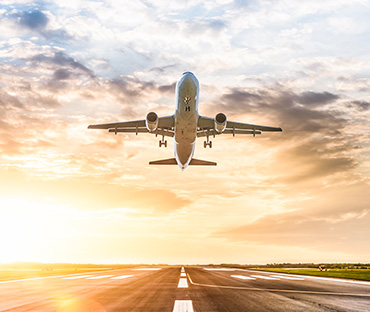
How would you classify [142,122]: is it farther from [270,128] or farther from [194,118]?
[270,128]

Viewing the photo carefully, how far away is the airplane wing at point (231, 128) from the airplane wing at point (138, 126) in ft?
9.83

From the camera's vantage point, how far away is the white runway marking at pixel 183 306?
11.2 m

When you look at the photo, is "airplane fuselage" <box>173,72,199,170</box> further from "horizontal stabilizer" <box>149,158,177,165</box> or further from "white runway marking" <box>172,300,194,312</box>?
"white runway marking" <box>172,300,194,312</box>

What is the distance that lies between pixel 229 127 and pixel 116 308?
29.4 meters

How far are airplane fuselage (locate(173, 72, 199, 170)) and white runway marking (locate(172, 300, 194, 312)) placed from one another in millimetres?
18012

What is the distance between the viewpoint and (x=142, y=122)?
37.4m

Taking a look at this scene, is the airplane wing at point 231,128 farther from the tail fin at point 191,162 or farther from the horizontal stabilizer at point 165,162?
the horizontal stabilizer at point 165,162

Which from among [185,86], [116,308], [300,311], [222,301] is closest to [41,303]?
[116,308]

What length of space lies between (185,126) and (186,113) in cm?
196

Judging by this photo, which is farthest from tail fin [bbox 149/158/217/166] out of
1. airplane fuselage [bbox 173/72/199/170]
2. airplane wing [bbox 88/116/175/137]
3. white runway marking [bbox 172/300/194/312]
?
white runway marking [bbox 172/300/194/312]

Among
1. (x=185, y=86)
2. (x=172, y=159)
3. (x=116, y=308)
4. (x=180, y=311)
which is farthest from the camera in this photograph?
(x=172, y=159)

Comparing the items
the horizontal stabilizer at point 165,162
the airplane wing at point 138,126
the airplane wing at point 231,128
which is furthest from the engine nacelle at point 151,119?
the horizontal stabilizer at point 165,162

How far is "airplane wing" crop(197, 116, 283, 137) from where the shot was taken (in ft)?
117

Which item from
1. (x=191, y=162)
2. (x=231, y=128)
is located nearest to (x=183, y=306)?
(x=231, y=128)
